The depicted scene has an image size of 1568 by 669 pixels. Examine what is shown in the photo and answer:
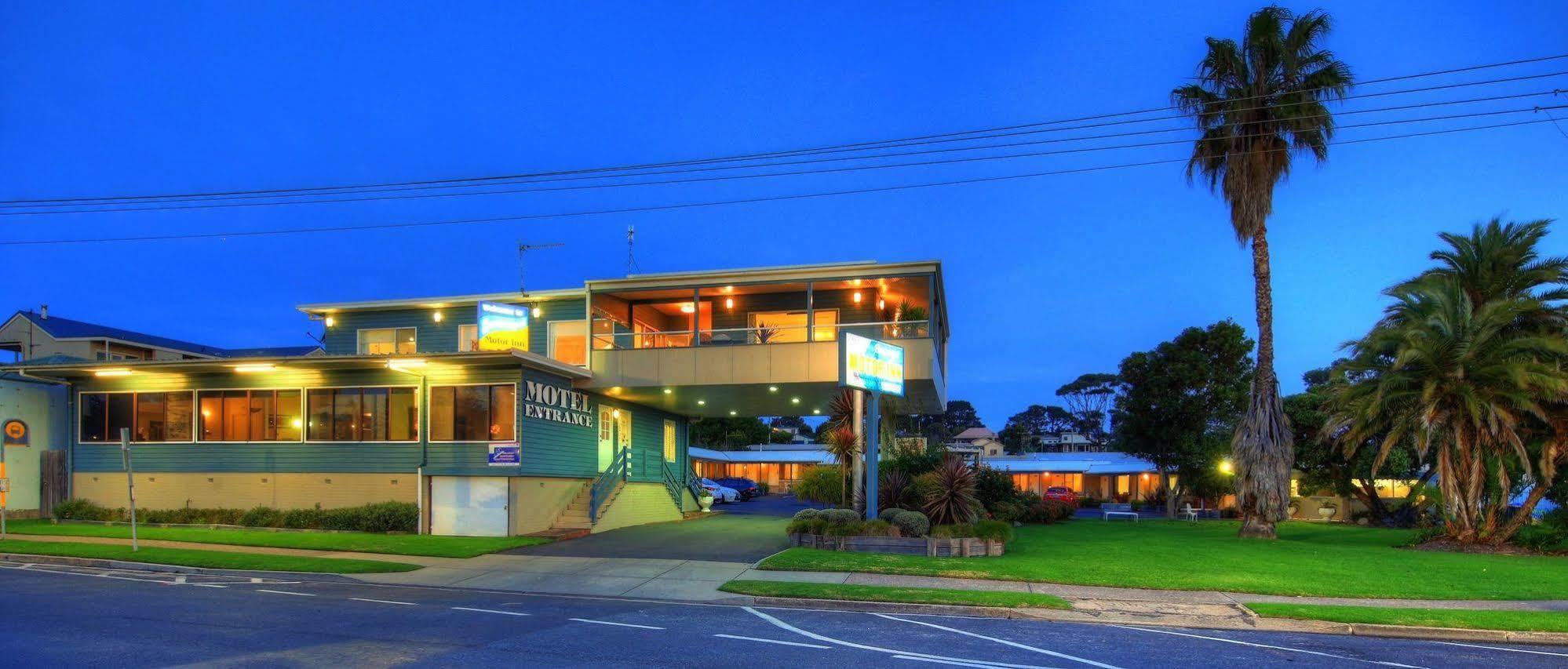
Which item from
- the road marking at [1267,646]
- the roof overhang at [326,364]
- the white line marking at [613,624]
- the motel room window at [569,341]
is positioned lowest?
the road marking at [1267,646]

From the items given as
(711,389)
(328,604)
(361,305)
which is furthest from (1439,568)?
(361,305)

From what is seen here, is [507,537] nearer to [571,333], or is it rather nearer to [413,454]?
[413,454]

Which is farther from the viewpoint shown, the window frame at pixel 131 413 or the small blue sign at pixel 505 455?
the window frame at pixel 131 413

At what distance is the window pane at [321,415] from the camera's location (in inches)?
1047

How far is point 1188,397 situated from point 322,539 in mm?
32307

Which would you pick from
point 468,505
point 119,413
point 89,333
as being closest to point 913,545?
point 468,505

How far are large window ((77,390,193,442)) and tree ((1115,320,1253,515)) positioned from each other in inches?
1372

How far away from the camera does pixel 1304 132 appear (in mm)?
27672

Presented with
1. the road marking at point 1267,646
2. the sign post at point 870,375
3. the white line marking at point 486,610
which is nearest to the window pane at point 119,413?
the white line marking at point 486,610

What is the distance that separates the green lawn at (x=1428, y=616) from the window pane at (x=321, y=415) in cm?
2326

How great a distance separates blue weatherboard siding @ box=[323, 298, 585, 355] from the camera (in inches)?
1185

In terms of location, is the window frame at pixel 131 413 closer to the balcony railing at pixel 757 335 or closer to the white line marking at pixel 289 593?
the balcony railing at pixel 757 335

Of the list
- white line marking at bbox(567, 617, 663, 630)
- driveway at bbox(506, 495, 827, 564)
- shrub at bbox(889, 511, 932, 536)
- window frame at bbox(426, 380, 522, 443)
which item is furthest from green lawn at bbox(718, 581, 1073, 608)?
window frame at bbox(426, 380, 522, 443)

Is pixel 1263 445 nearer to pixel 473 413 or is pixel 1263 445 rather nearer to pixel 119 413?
pixel 473 413
